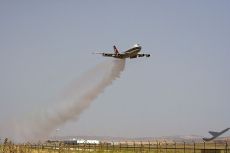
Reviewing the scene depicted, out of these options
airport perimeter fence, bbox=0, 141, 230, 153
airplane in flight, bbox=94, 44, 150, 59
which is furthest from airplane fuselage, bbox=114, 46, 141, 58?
airport perimeter fence, bbox=0, 141, 230, 153

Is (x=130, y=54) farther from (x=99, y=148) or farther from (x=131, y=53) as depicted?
(x=99, y=148)

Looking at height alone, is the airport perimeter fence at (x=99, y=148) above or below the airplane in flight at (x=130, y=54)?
below

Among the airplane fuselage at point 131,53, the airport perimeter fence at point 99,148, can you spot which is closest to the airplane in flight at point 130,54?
the airplane fuselage at point 131,53

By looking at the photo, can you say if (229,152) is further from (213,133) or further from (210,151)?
(213,133)

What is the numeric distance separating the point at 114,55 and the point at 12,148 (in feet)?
180

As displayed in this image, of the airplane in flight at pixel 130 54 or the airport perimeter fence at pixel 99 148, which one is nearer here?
the airport perimeter fence at pixel 99 148

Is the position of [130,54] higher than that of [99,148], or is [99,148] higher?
[130,54]

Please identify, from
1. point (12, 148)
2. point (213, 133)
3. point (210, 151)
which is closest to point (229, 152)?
point (210, 151)

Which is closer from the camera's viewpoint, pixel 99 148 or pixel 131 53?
pixel 99 148

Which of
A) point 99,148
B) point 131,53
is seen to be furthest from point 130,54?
point 99,148

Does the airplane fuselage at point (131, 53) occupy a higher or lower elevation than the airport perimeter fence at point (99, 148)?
higher

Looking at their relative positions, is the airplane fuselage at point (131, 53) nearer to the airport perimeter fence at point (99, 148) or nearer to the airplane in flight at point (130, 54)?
Answer: the airplane in flight at point (130, 54)

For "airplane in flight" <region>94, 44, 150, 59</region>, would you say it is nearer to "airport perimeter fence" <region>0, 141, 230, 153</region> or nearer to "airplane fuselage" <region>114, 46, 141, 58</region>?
"airplane fuselage" <region>114, 46, 141, 58</region>

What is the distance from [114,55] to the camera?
85.0 meters
